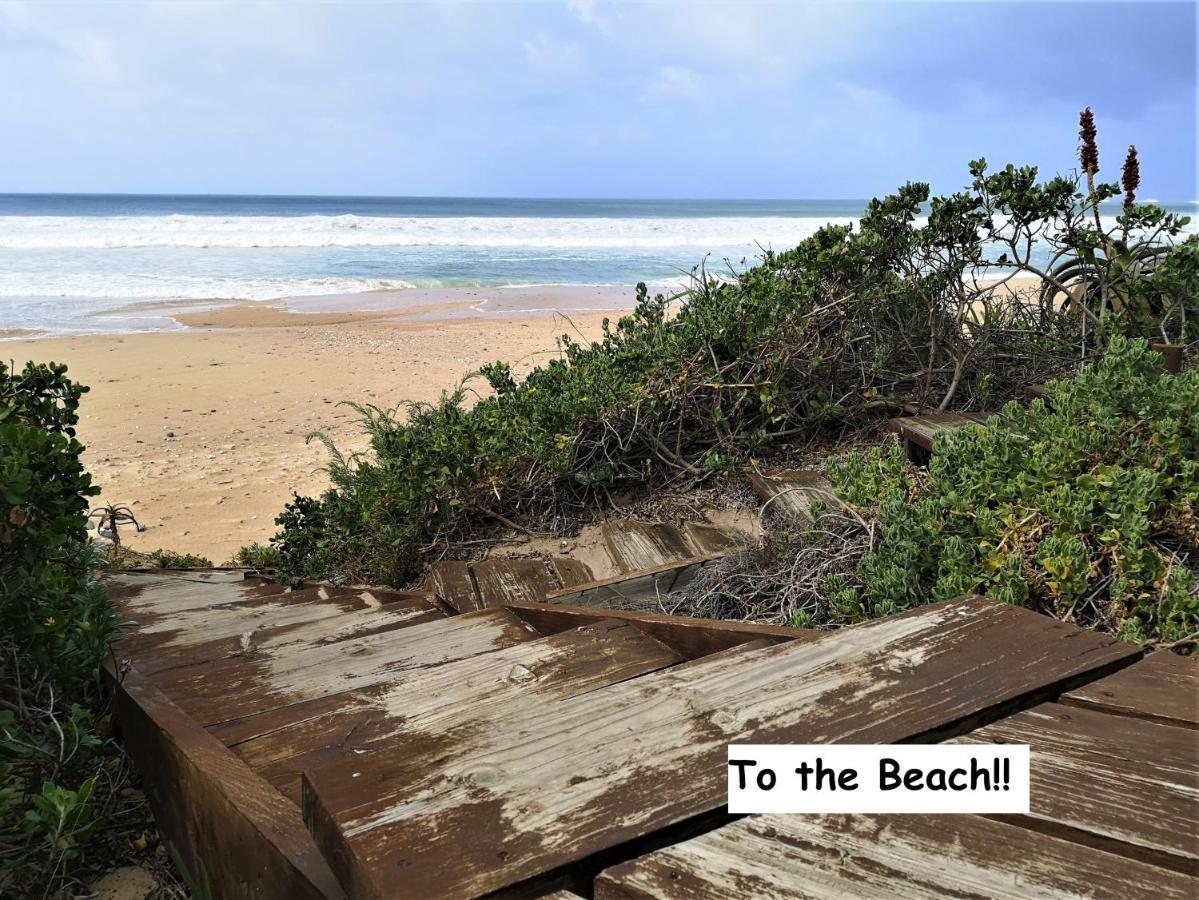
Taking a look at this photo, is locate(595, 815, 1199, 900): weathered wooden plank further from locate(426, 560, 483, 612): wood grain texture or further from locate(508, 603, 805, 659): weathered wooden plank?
locate(426, 560, 483, 612): wood grain texture

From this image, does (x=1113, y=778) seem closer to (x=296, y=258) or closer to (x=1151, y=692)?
(x=1151, y=692)

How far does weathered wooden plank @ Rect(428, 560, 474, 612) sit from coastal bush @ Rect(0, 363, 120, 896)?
1453mm

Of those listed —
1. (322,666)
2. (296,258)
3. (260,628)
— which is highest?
(296,258)

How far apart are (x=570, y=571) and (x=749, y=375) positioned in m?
1.71

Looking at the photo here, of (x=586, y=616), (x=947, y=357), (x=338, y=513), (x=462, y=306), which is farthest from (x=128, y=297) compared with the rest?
(x=586, y=616)

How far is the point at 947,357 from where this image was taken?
5.59 metres

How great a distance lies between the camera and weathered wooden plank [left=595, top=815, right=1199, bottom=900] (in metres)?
1.08

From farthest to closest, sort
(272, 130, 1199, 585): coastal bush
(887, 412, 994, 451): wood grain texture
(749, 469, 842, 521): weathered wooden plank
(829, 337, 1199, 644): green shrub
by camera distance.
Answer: (272, 130, 1199, 585): coastal bush → (887, 412, 994, 451): wood grain texture → (749, 469, 842, 521): weathered wooden plank → (829, 337, 1199, 644): green shrub

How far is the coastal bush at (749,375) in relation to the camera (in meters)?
4.80

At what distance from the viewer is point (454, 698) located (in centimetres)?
167

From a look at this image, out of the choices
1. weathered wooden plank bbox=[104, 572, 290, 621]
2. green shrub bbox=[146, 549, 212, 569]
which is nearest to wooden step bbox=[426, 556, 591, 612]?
weathered wooden plank bbox=[104, 572, 290, 621]

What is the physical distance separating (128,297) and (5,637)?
21738 mm

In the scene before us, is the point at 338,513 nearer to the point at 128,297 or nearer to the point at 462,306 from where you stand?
the point at 462,306

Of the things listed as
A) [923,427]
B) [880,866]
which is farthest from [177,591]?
[923,427]
